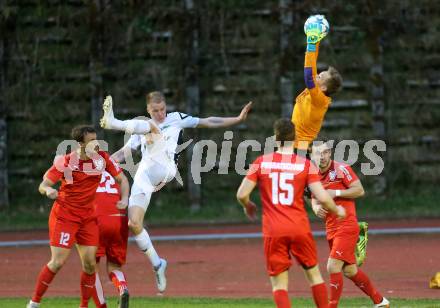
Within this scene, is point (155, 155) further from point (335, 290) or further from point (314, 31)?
point (335, 290)

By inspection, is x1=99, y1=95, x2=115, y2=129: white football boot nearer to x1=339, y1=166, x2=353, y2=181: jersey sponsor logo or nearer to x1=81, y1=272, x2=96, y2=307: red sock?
x1=81, y1=272, x2=96, y2=307: red sock

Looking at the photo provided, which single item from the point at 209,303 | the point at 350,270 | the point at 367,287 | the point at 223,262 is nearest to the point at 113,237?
the point at 209,303

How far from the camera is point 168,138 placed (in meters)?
12.9

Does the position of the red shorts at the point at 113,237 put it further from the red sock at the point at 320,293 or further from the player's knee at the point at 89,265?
the red sock at the point at 320,293

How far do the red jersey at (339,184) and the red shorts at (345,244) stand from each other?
8cm

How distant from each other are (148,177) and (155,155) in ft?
0.98

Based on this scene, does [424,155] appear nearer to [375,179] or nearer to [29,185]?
[375,179]

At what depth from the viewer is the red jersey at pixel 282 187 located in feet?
32.5

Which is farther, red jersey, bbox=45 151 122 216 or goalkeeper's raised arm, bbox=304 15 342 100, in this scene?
red jersey, bbox=45 151 122 216

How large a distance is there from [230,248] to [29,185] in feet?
26.2

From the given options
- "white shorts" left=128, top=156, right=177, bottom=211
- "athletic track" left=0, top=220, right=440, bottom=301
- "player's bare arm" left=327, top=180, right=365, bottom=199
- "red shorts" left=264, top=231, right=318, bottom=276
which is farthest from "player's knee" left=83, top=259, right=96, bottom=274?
"athletic track" left=0, top=220, right=440, bottom=301

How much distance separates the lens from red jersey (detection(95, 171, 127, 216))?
12195 mm

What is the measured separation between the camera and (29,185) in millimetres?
25828

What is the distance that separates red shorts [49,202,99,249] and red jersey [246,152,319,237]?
266cm
